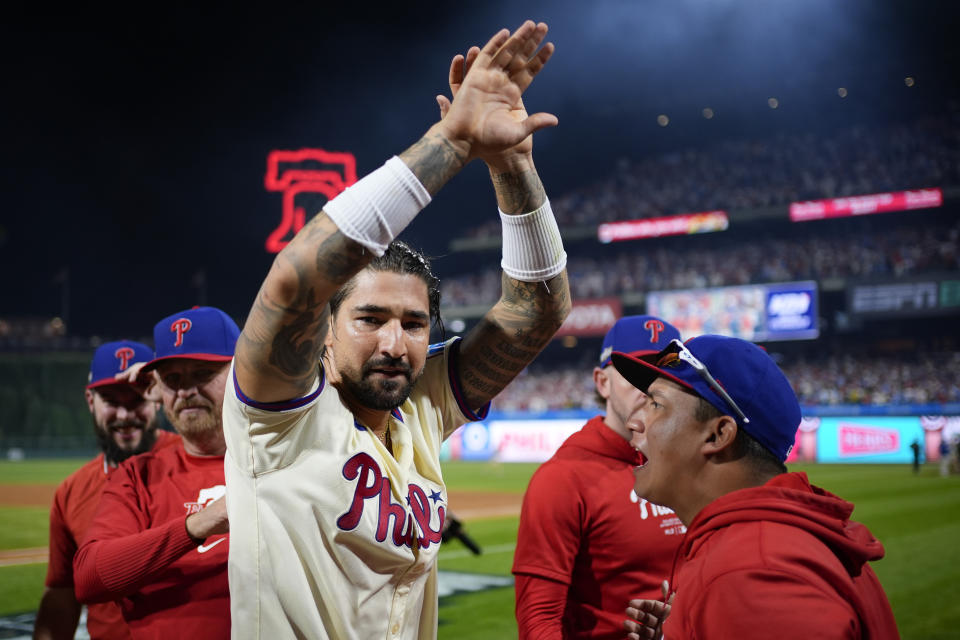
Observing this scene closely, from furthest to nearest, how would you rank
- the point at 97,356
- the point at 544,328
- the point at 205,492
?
the point at 97,356
the point at 205,492
the point at 544,328

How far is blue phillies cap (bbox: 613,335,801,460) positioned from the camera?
7.25ft

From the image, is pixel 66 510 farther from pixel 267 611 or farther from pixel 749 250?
pixel 749 250

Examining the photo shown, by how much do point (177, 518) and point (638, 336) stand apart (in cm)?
243

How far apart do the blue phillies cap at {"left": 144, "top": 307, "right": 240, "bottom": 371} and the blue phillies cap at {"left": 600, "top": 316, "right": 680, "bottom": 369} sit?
1893mm

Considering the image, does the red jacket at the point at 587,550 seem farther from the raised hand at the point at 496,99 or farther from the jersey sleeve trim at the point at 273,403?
the raised hand at the point at 496,99

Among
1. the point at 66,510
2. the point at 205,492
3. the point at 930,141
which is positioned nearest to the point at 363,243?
the point at 205,492

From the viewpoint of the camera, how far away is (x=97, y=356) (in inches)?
189

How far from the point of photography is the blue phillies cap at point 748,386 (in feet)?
7.25

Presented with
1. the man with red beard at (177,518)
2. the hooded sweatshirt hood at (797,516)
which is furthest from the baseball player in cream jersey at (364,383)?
the hooded sweatshirt hood at (797,516)

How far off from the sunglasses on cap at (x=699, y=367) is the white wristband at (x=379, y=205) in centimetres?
87

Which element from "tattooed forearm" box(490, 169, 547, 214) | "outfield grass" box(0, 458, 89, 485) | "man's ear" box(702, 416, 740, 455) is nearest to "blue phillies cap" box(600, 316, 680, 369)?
"tattooed forearm" box(490, 169, 547, 214)

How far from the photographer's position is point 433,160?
208 centimetres

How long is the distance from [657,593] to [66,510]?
312 centimetres

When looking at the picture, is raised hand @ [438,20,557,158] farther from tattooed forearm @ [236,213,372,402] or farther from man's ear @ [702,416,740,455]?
man's ear @ [702,416,740,455]
